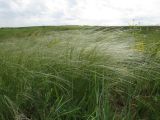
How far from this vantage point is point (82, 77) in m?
3.18

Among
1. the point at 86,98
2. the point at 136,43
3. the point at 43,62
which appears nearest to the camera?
the point at 86,98

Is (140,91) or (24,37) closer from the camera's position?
(140,91)

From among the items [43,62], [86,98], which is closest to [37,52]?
[43,62]

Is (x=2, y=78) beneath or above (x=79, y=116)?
above

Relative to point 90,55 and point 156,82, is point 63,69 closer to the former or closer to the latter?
point 90,55

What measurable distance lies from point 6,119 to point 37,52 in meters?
0.87

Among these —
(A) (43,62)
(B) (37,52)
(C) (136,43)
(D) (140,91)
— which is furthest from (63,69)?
(C) (136,43)

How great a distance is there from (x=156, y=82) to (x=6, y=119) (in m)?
1.32

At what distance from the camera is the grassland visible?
9.54 feet

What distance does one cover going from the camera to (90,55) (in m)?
3.49

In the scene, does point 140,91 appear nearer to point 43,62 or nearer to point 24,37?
point 43,62

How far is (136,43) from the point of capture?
3.86 m

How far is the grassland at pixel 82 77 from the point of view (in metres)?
2.91

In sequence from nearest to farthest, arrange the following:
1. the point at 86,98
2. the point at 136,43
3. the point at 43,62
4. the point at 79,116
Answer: the point at 79,116, the point at 86,98, the point at 43,62, the point at 136,43
